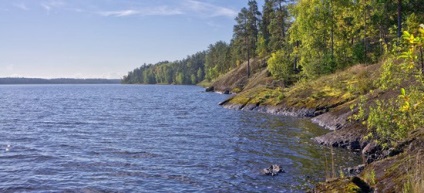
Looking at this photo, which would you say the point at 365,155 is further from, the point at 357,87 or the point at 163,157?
the point at 357,87

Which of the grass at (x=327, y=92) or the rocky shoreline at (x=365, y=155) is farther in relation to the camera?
the grass at (x=327, y=92)

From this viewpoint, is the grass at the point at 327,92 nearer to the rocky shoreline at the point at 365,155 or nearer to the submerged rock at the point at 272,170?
the rocky shoreline at the point at 365,155

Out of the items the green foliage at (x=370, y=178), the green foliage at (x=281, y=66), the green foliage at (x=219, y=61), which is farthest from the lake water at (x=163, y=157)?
the green foliage at (x=219, y=61)

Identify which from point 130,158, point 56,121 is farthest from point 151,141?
point 56,121

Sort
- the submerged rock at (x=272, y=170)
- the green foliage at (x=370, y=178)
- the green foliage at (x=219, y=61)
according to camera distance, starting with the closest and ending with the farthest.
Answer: the green foliage at (x=370, y=178)
the submerged rock at (x=272, y=170)
the green foliage at (x=219, y=61)

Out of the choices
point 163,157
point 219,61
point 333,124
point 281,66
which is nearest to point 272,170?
point 163,157

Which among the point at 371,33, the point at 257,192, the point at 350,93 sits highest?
the point at 371,33

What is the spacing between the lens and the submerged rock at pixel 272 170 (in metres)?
18.1

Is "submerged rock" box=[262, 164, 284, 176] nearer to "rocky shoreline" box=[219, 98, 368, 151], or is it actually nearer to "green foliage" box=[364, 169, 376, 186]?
"green foliage" box=[364, 169, 376, 186]

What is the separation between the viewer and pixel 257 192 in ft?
50.8

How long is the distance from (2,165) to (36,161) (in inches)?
67.7

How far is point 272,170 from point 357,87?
21018 millimetres

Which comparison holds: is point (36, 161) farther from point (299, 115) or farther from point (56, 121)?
point (299, 115)

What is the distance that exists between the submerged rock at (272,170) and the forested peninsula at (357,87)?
7.81 ft
